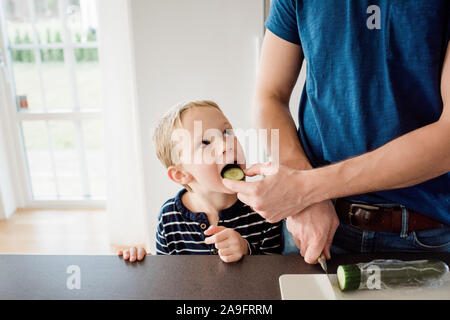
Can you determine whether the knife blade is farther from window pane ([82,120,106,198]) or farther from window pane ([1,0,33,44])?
window pane ([1,0,33,44])

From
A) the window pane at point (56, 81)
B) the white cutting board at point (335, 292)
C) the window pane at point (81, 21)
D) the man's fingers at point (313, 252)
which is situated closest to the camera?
the white cutting board at point (335, 292)

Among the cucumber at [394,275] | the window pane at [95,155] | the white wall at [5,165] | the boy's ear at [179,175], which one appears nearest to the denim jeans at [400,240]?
the cucumber at [394,275]

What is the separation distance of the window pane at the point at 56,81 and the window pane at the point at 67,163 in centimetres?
26

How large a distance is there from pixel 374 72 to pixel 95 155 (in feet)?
10.5

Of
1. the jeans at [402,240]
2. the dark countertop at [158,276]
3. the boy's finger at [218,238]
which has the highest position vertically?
the dark countertop at [158,276]

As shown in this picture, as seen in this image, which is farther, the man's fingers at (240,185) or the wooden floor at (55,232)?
the wooden floor at (55,232)

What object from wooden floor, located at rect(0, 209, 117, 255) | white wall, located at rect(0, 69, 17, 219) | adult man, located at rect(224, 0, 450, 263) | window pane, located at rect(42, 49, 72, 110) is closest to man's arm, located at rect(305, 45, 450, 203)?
adult man, located at rect(224, 0, 450, 263)

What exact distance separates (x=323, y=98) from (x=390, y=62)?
165 millimetres

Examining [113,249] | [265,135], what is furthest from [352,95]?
[113,249]

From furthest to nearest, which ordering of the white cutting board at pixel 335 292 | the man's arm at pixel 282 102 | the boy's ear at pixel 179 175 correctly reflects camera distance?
the boy's ear at pixel 179 175
the man's arm at pixel 282 102
the white cutting board at pixel 335 292

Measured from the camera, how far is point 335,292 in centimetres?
65

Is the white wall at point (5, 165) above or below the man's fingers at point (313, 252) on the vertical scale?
below

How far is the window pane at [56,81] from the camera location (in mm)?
3236

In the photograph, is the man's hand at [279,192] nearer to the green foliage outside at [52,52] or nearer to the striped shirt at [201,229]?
the striped shirt at [201,229]
